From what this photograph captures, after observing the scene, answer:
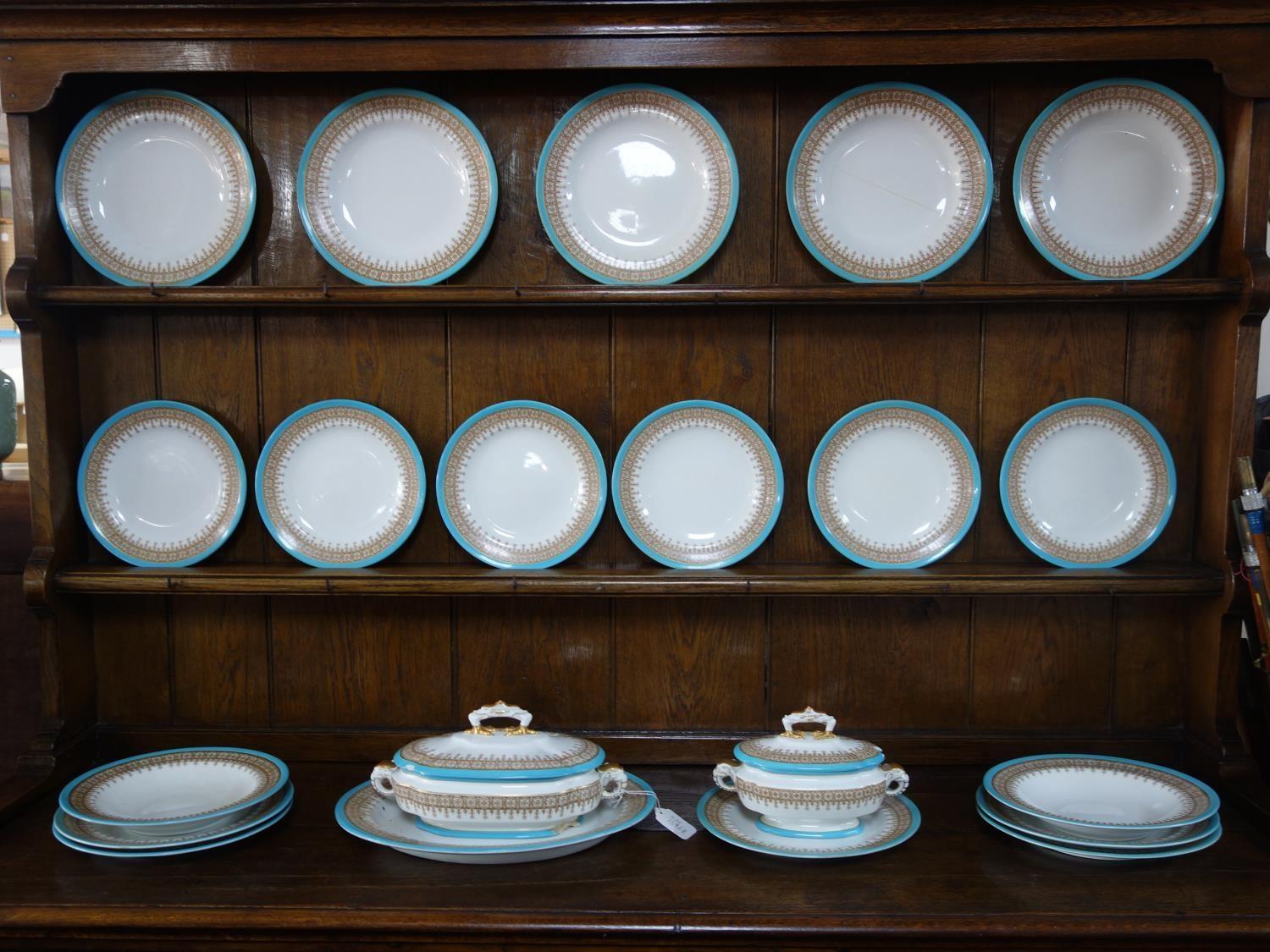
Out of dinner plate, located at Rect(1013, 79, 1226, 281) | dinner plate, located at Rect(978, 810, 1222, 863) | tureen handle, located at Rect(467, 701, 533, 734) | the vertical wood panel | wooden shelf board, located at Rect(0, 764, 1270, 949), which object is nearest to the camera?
wooden shelf board, located at Rect(0, 764, 1270, 949)

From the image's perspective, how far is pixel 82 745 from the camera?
5.48 ft

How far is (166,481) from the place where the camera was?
1.67m

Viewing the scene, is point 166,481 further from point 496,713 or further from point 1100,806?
point 1100,806

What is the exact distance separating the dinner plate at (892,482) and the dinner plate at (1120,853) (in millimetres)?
461

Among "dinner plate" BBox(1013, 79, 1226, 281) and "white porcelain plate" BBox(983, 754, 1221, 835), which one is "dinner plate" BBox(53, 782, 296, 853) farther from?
"dinner plate" BBox(1013, 79, 1226, 281)

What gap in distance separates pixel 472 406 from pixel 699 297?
0.45 metres

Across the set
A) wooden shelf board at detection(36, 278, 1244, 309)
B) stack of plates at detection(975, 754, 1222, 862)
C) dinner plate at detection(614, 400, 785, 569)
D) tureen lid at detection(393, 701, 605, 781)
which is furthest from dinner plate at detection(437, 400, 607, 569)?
stack of plates at detection(975, 754, 1222, 862)

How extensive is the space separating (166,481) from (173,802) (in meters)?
0.52

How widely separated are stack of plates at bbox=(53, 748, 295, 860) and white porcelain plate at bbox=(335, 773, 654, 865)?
0.13 m

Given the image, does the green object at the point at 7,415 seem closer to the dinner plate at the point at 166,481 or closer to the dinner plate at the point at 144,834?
the dinner plate at the point at 166,481

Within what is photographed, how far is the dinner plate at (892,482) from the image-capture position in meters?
1.64

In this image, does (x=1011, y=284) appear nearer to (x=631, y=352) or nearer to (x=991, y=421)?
(x=991, y=421)

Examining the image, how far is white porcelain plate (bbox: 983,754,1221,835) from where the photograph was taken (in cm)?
144

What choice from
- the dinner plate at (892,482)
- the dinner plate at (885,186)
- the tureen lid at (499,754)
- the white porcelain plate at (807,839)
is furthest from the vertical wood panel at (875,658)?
the dinner plate at (885,186)
